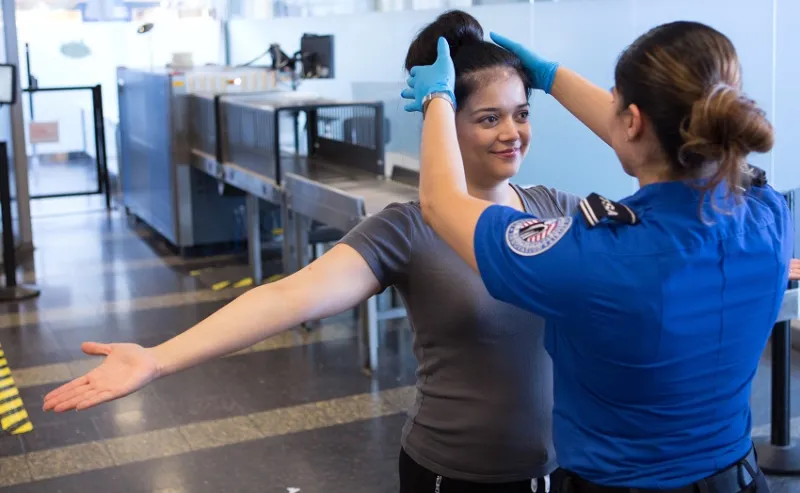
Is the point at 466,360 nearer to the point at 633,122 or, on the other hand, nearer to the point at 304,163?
the point at 633,122

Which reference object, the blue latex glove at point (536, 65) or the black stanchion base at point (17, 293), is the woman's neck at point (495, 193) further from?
the black stanchion base at point (17, 293)

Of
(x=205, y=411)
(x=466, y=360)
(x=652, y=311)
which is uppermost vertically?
(x=652, y=311)

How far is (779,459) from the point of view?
3521 mm

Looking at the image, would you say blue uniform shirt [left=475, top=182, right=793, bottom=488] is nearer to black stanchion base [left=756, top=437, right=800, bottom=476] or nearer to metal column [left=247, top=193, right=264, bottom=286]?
black stanchion base [left=756, top=437, right=800, bottom=476]

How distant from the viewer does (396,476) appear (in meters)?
3.49

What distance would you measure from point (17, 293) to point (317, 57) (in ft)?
7.68

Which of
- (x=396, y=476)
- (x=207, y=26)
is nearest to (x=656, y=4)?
(x=396, y=476)

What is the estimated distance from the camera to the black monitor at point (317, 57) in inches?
240

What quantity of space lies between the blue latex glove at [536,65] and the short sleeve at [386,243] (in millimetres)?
364

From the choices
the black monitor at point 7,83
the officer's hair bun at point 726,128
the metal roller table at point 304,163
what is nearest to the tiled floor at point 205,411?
the metal roller table at point 304,163

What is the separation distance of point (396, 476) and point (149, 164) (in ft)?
15.3

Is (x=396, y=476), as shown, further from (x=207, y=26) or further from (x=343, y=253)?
(x=207, y=26)

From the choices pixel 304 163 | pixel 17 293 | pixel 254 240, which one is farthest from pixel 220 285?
pixel 17 293

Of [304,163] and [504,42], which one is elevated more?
[504,42]
